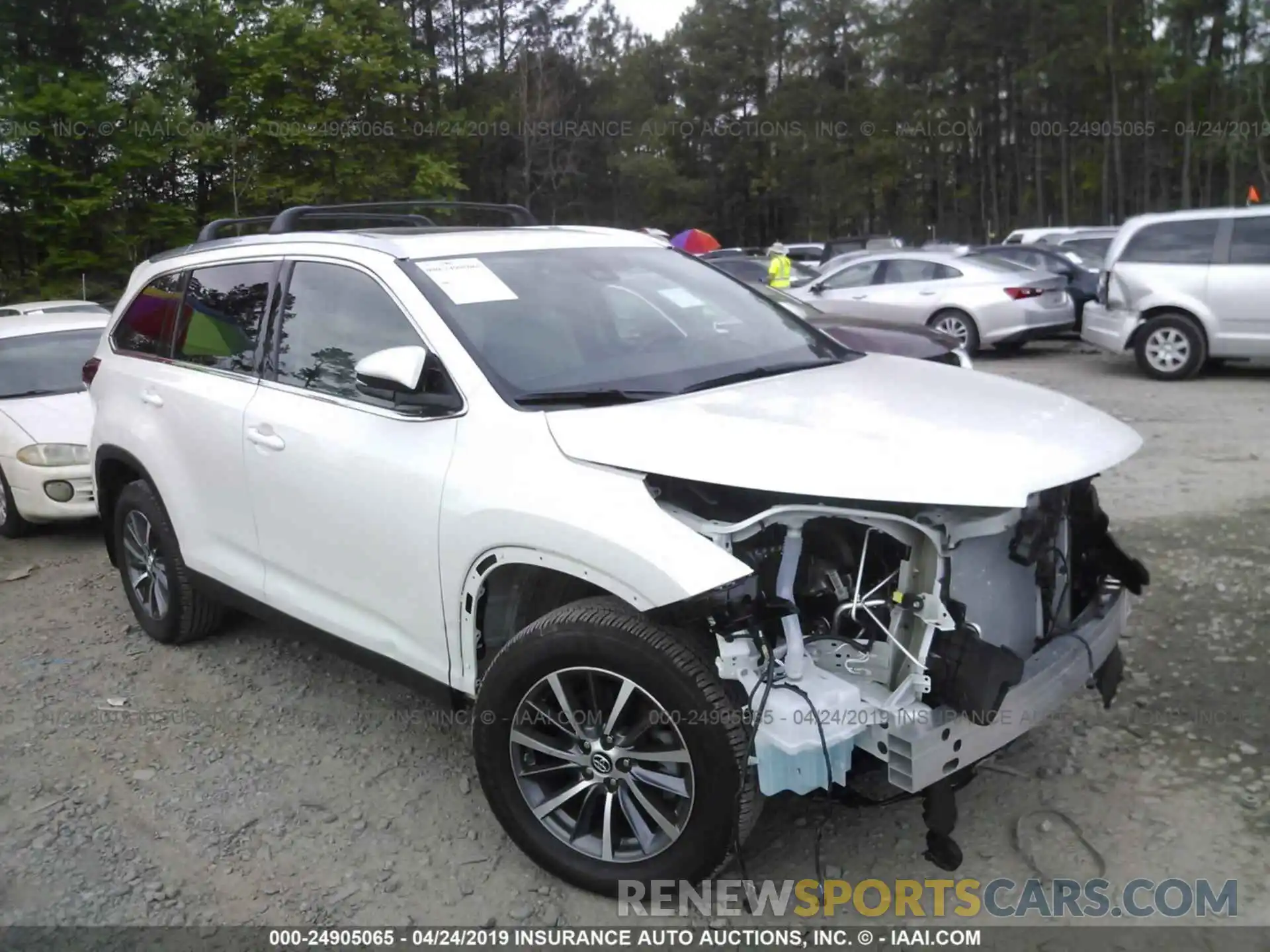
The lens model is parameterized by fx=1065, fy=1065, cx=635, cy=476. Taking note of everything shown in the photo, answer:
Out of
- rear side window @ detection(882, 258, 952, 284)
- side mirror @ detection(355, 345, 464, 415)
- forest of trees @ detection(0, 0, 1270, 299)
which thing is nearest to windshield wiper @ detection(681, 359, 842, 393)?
side mirror @ detection(355, 345, 464, 415)

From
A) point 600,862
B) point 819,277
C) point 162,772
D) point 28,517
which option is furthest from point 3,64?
point 600,862

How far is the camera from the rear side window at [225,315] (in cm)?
431

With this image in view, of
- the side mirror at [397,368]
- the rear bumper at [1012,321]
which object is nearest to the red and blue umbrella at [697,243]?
the rear bumper at [1012,321]

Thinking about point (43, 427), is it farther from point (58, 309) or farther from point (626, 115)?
point (626, 115)

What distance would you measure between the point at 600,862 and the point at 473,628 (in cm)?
79

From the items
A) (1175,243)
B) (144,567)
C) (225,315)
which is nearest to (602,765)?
(225,315)

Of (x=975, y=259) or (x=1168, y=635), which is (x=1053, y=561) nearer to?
(x=1168, y=635)

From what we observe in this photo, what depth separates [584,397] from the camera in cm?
329

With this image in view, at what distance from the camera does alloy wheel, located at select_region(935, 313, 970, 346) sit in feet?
45.6

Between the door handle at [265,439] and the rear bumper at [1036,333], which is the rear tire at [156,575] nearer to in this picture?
the door handle at [265,439]

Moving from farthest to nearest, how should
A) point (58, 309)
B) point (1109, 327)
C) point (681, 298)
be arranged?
point (1109, 327) < point (58, 309) < point (681, 298)

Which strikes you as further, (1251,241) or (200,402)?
(1251,241)

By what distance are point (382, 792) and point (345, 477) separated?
45.1 inches

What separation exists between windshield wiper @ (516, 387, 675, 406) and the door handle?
1152mm
